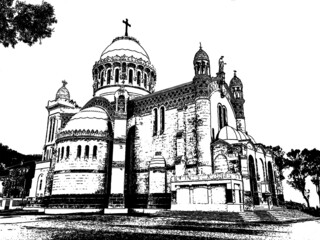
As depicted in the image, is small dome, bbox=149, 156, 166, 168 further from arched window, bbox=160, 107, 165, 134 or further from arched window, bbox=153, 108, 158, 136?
arched window, bbox=153, 108, 158, 136

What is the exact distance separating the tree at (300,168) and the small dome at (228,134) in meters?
29.0

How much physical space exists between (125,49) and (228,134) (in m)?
20.6

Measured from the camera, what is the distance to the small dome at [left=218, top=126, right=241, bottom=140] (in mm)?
25875

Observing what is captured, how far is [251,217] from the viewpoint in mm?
19438

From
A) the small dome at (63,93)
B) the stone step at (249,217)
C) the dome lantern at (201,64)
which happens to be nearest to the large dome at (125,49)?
the small dome at (63,93)

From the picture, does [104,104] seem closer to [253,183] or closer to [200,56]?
[200,56]

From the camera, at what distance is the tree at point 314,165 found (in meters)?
47.2

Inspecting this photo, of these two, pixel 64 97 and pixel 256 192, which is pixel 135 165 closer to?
pixel 256 192

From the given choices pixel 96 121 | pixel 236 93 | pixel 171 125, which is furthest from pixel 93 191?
pixel 236 93

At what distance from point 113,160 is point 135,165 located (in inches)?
105

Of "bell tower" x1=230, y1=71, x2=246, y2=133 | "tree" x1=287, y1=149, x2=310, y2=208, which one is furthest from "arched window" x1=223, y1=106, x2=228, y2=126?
"tree" x1=287, y1=149, x2=310, y2=208

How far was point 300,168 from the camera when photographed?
160ft

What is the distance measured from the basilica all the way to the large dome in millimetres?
5522

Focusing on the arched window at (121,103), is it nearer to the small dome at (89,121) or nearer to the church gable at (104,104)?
the church gable at (104,104)
